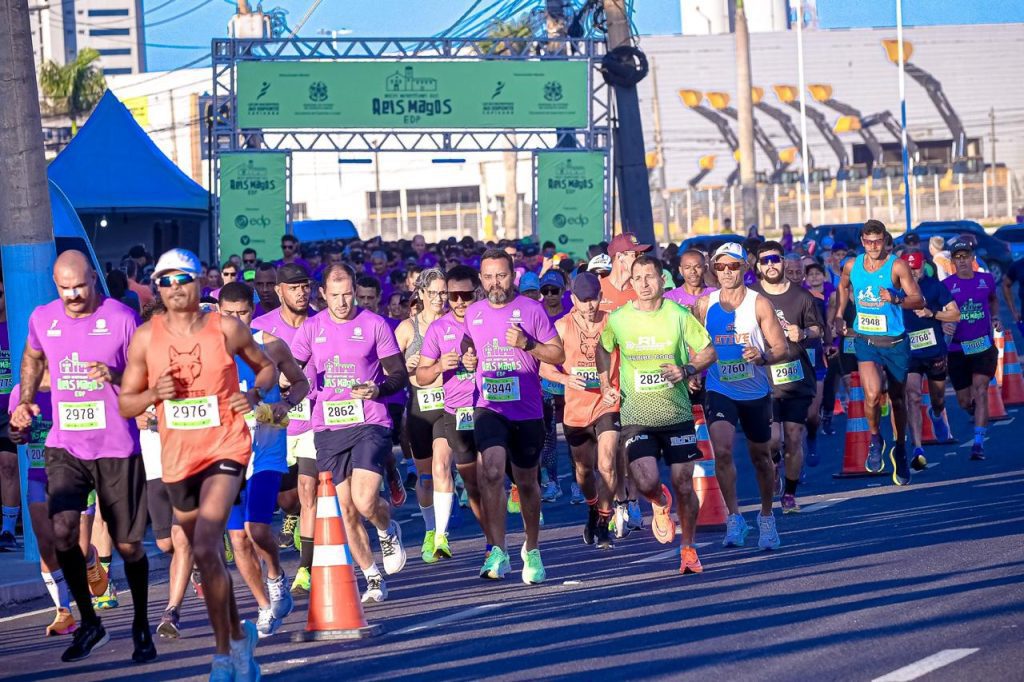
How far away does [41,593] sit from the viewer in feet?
37.1

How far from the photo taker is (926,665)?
23.1 feet

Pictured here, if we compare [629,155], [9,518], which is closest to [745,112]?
[629,155]

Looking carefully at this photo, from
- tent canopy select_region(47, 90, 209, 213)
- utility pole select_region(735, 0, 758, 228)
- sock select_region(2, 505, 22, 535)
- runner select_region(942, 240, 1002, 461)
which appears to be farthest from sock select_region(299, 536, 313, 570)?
utility pole select_region(735, 0, 758, 228)

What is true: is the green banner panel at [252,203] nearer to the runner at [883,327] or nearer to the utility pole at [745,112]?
the runner at [883,327]

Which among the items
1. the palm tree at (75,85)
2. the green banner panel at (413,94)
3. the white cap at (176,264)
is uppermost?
the palm tree at (75,85)

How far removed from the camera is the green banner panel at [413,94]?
1204 inches

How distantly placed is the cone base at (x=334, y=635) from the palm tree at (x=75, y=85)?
68.9m

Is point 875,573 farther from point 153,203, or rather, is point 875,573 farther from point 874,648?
point 153,203

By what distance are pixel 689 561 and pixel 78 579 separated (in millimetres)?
3508

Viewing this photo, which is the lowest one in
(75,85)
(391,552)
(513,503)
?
(513,503)

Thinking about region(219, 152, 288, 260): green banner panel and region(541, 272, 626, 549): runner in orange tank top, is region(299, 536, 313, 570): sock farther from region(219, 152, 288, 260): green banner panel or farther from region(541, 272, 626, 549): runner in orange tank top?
region(219, 152, 288, 260): green banner panel

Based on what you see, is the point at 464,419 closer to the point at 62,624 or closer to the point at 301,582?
the point at 301,582

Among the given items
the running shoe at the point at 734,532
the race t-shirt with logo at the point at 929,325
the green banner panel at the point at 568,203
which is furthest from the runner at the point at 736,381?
the green banner panel at the point at 568,203

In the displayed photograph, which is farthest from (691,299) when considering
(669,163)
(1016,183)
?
(669,163)
